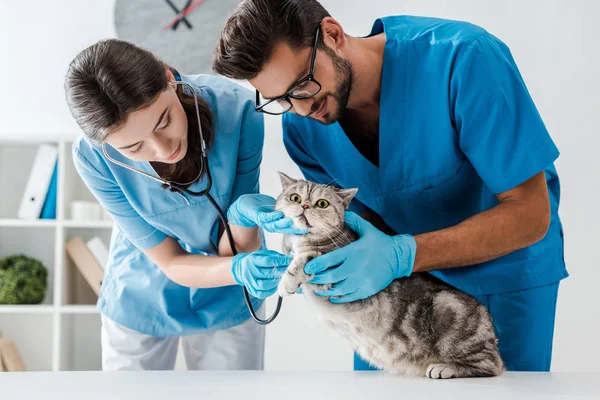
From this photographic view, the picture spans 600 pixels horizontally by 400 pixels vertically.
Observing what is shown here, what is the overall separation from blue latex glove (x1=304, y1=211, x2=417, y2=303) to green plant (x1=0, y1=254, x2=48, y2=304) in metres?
1.79

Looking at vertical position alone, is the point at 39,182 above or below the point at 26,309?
above

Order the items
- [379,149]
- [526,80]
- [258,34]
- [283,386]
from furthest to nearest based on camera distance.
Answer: [526,80]
[379,149]
[258,34]
[283,386]

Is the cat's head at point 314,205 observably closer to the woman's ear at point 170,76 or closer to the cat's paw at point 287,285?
the cat's paw at point 287,285

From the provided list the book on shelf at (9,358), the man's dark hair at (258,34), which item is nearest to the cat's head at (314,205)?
the man's dark hair at (258,34)

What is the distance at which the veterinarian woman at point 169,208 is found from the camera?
3.32 ft

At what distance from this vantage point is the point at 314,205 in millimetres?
1118

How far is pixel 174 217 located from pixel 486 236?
72 centimetres

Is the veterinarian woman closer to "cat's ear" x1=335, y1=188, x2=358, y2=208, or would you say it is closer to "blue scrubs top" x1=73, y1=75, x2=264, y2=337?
"blue scrubs top" x1=73, y1=75, x2=264, y2=337

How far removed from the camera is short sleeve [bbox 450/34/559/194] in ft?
3.43

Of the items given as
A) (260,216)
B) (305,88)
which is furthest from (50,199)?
(305,88)

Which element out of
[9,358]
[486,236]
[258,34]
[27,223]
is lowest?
[9,358]

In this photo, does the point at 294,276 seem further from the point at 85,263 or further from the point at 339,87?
the point at 85,263

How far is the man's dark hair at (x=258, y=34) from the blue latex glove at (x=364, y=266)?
0.38 metres

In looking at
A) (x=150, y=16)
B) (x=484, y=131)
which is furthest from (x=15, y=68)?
(x=484, y=131)
